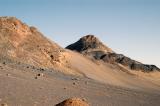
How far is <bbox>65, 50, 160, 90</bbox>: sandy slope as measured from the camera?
5772 centimetres

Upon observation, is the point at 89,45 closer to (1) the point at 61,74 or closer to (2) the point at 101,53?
(2) the point at 101,53

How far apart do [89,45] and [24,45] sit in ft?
145

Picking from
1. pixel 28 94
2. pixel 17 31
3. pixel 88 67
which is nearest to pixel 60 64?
pixel 17 31

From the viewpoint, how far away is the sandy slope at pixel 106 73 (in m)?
57.7

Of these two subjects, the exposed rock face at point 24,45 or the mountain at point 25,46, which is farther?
the exposed rock face at point 24,45

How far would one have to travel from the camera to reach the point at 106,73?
2554 inches

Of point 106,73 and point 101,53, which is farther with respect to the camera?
point 101,53

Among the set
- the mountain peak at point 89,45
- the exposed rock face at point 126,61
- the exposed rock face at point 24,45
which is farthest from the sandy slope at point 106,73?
the mountain peak at point 89,45

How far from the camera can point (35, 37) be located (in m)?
53.3

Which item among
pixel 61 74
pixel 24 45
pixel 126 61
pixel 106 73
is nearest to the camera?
pixel 61 74

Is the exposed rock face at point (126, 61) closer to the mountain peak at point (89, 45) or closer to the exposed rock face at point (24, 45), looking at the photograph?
the mountain peak at point (89, 45)

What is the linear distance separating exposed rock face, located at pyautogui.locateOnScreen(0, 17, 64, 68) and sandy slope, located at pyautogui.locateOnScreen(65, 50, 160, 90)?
5410 millimetres

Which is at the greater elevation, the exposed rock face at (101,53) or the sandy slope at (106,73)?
the exposed rock face at (101,53)

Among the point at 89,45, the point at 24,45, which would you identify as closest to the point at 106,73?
the point at 24,45
